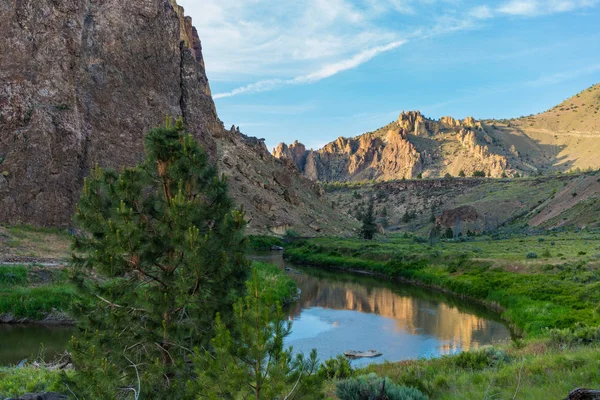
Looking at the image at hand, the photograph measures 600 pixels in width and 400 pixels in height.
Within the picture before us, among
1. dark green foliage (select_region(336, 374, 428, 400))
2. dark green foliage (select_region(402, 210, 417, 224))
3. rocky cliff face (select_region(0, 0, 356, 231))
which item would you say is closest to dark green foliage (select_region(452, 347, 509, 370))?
dark green foliage (select_region(336, 374, 428, 400))

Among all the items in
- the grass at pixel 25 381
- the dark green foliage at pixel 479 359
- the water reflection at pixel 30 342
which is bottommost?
the water reflection at pixel 30 342

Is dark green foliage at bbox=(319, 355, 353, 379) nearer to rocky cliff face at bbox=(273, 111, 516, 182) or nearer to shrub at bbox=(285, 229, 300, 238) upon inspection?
shrub at bbox=(285, 229, 300, 238)

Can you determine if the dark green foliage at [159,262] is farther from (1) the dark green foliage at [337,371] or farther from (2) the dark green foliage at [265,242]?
(2) the dark green foliage at [265,242]

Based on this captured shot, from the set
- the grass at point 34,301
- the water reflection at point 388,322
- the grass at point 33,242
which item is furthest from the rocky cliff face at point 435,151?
the grass at point 34,301

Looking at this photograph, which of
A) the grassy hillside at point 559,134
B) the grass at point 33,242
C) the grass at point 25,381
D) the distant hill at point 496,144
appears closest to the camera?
the grass at point 25,381

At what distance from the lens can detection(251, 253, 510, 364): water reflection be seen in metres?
21.5

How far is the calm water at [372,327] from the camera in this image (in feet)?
65.1

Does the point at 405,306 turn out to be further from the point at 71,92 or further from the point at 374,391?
the point at 71,92

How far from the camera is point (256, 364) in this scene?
5.99 metres

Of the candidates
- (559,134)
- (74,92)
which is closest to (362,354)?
(74,92)

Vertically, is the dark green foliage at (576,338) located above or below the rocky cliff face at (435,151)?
below

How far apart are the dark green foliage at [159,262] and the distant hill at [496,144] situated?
440ft

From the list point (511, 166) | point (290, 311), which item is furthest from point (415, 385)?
point (511, 166)

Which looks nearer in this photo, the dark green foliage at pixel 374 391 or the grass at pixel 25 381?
the dark green foliage at pixel 374 391
